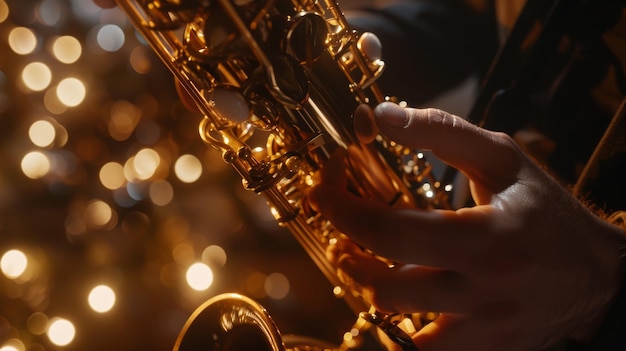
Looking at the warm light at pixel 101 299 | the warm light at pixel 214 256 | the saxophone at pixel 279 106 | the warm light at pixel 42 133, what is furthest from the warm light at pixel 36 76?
the saxophone at pixel 279 106

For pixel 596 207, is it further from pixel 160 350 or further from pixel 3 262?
pixel 3 262

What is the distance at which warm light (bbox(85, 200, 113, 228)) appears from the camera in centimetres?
206

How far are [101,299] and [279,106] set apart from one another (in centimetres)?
154

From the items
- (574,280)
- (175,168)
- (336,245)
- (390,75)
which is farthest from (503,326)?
(175,168)

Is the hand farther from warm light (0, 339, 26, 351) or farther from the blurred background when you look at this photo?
warm light (0, 339, 26, 351)

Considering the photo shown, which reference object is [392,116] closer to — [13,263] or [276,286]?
[276,286]

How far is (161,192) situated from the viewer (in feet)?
7.24

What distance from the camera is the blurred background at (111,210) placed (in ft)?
6.29

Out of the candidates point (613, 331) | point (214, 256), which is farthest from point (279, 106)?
point (214, 256)

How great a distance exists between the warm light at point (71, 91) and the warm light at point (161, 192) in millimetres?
456

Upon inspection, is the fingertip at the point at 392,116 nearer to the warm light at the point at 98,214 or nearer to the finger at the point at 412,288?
the finger at the point at 412,288

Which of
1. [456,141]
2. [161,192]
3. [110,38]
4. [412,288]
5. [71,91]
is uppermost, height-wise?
[110,38]

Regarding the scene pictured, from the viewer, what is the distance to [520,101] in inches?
44.8

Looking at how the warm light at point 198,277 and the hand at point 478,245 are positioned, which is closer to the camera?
the hand at point 478,245
